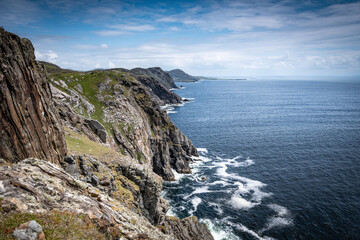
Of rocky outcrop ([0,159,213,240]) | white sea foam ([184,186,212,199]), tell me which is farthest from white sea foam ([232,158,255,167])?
Result: rocky outcrop ([0,159,213,240])

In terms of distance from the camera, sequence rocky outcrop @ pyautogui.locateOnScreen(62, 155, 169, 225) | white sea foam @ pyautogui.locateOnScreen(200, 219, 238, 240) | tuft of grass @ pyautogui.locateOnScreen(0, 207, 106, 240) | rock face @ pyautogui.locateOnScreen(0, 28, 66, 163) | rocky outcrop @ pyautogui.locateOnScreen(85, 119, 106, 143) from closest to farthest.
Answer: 1. tuft of grass @ pyautogui.locateOnScreen(0, 207, 106, 240)
2. rock face @ pyautogui.locateOnScreen(0, 28, 66, 163)
3. rocky outcrop @ pyautogui.locateOnScreen(62, 155, 169, 225)
4. white sea foam @ pyautogui.locateOnScreen(200, 219, 238, 240)
5. rocky outcrop @ pyautogui.locateOnScreen(85, 119, 106, 143)

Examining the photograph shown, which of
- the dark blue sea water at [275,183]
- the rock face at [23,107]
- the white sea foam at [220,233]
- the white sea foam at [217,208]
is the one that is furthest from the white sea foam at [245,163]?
the rock face at [23,107]

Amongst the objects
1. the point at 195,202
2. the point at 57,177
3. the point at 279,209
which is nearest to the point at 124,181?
the point at 57,177

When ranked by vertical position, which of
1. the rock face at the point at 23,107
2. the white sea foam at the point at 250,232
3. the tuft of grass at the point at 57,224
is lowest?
the white sea foam at the point at 250,232

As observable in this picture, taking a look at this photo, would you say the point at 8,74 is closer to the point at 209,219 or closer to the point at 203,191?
the point at 209,219

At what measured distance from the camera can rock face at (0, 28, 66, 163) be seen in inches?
766

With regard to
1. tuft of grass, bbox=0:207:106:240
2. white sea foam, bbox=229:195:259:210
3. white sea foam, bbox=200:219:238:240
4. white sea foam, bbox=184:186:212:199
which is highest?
tuft of grass, bbox=0:207:106:240

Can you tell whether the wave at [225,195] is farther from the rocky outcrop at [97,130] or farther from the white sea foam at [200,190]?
the rocky outcrop at [97,130]

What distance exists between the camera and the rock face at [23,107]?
1947cm

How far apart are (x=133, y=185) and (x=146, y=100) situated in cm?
6510

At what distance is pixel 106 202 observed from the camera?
65.8 feet

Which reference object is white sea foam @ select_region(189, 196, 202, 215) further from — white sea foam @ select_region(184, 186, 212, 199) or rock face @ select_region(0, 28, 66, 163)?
rock face @ select_region(0, 28, 66, 163)

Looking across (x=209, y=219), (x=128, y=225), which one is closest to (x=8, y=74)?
(x=128, y=225)

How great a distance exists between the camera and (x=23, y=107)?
21.1 m
